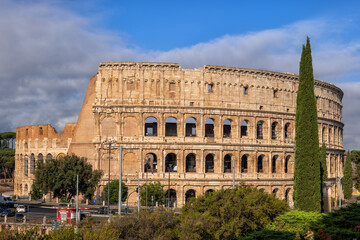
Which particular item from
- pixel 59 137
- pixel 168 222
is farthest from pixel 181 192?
pixel 168 222

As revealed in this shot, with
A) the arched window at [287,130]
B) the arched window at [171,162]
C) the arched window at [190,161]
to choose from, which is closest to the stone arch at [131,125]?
the arched window at [171,162]

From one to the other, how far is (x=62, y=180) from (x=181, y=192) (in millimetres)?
14163

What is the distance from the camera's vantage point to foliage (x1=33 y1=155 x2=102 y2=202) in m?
49.0

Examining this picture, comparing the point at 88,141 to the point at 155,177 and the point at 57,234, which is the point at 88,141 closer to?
the point at 155,177

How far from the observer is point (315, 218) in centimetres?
2641

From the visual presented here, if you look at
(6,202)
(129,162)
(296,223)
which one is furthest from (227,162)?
(296,223)

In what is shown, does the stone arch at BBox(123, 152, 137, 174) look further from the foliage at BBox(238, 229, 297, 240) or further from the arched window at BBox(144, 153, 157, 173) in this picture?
the foliage at BBox(238, 229, 297, 240)

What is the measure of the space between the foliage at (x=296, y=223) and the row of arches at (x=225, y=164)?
1078 inches

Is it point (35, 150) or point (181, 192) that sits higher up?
point (35, 150)

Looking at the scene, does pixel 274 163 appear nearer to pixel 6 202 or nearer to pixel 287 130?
pixel 287 130

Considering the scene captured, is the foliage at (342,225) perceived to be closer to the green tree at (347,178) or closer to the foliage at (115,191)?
the foliage at (115,191)

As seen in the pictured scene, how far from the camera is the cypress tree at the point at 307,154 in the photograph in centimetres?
3438

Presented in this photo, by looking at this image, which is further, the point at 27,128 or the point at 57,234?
the point at 27,128

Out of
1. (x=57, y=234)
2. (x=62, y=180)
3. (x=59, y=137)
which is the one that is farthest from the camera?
(x=59, y=137)
